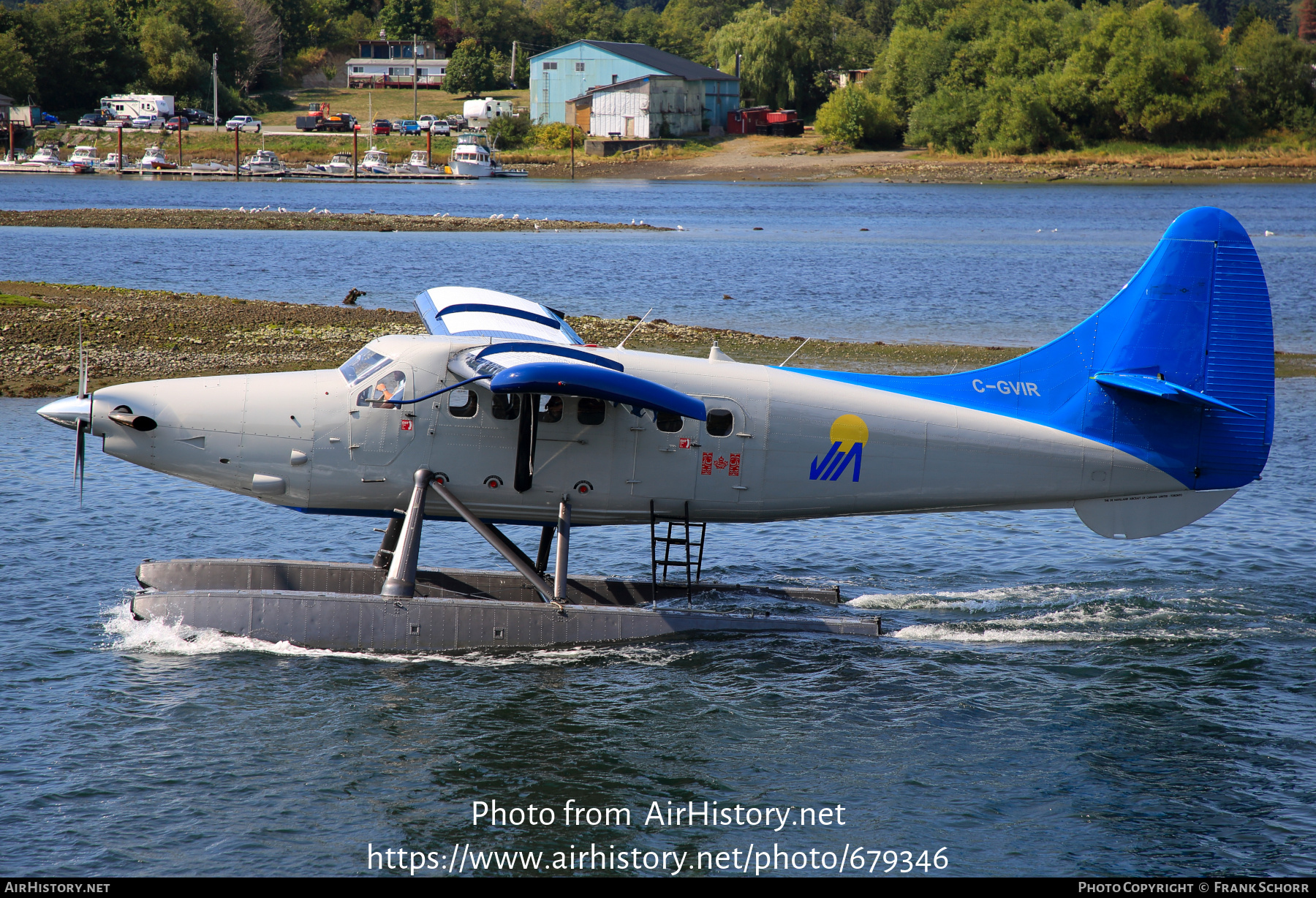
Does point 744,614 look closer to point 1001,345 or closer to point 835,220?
point 1001,345

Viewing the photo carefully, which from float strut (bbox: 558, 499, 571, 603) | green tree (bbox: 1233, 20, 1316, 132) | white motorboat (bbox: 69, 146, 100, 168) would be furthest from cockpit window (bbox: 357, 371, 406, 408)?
green tree (bbox: 1233, 20, 1316, 132)

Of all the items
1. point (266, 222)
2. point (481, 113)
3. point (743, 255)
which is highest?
point (481, 113)

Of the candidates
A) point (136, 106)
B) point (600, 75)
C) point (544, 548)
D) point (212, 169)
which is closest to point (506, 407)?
point (544, 548)

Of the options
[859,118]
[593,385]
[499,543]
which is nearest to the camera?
[593,385]

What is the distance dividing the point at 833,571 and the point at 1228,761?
6247 millimetres

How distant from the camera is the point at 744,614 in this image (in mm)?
12984

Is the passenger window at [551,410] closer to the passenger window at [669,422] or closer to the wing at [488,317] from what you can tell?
the wing at [488,317]

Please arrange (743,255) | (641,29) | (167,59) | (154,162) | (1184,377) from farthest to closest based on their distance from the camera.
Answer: (641,29) < (167,59) < (154,162) < (743,255) < (1184,377)

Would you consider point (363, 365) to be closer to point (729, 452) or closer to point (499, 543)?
point (499, 543)

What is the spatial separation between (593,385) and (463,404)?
2.04m

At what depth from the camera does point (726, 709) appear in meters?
11.3

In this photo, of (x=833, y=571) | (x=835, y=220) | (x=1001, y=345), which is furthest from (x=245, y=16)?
(x=833, y=571)

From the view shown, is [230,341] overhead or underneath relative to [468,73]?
underneath

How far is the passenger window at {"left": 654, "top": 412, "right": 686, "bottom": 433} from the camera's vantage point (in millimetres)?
12609
